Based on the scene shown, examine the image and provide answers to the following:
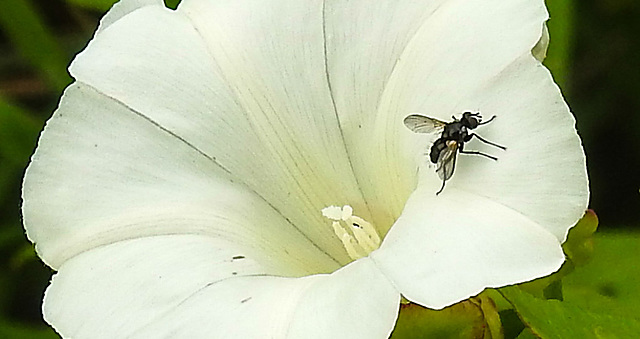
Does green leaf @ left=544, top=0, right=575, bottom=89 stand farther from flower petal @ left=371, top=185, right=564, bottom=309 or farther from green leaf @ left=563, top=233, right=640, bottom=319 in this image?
flower petal @ left=371, top=185, right=564, bottom=309

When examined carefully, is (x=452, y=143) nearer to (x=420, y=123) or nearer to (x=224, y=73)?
(x=420, y=123)

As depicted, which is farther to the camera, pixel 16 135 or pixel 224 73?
pixel 16 135

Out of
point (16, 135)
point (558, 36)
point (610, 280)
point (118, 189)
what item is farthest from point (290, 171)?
point (16, 135)

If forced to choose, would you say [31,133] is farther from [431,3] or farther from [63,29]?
[431,3]

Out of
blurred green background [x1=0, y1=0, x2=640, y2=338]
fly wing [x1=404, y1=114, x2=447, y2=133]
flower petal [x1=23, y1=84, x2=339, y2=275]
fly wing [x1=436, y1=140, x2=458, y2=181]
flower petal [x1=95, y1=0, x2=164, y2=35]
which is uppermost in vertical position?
flower petal [x1=95, y1=0, x2=164, y2=35]

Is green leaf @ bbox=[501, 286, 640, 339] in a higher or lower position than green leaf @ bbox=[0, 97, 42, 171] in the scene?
lower

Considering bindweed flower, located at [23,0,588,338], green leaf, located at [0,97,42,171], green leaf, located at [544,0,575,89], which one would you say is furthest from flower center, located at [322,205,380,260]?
green leaf, located at [0,97,42,171]

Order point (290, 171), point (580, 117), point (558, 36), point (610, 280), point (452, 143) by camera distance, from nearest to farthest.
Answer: point (452, 143) < point (290, 171) < point (610, 280) < point (558, 36) < point (580, 117)
